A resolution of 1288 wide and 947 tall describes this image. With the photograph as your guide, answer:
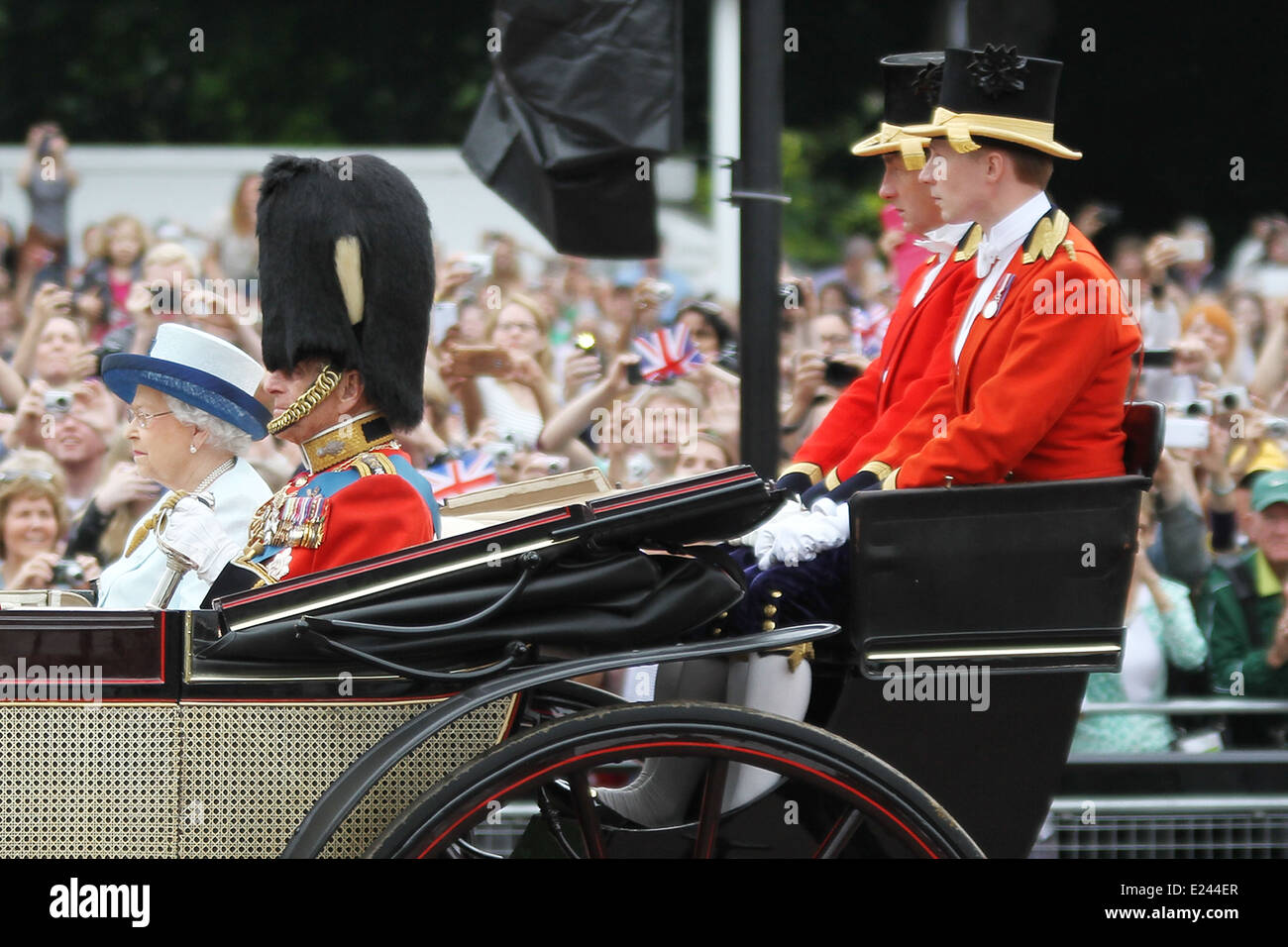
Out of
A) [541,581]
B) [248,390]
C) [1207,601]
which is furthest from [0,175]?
[541,581]

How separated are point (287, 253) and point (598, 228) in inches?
35.7

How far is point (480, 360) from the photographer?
571 cm

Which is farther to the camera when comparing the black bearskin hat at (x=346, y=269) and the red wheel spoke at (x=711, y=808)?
the black bearskin hat at (x=346, y=269)

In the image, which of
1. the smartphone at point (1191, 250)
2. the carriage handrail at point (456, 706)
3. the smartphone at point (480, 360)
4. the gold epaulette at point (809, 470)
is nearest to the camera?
the carriage handrail at point (456, 706)

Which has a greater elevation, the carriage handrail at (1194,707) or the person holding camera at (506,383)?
the person holding camera at (506,383)

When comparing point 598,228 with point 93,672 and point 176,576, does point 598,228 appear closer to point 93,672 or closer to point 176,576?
point 176,576

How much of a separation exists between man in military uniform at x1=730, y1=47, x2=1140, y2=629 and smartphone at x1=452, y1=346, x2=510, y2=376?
8.44 ft

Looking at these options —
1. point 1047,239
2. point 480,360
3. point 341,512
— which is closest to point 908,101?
point 1047,239

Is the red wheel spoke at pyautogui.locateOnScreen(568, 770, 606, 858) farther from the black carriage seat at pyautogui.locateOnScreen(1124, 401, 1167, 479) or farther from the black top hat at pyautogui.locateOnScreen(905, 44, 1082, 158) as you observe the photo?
the black top hat at pyautogui.locateOnScreen(905, 44, 1082, 158)

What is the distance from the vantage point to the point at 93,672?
2.74m

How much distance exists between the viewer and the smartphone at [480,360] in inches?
224

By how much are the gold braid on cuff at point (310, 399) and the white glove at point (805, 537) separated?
867mm

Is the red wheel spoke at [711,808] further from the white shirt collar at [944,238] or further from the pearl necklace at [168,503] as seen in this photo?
the pearl necklace at [168,503]

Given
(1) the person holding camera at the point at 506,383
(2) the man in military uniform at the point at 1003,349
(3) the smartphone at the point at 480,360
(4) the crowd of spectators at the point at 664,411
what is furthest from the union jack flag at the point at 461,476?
(2) the man in military uniform at the point at 1003,349
